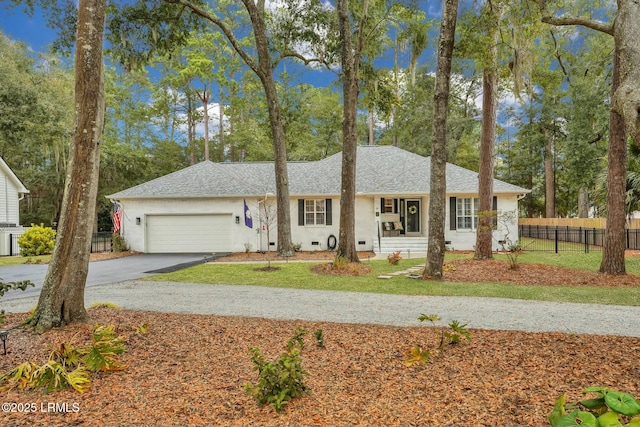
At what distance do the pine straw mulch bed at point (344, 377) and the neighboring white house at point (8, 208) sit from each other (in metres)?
17.2

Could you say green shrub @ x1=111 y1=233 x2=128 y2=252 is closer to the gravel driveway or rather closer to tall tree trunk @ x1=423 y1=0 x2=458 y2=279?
the gravel driveway

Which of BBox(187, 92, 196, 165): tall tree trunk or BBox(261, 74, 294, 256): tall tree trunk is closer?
BBox(261, 74, 294, 256): tall tree trunk

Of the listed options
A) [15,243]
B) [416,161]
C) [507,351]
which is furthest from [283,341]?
[15,243]

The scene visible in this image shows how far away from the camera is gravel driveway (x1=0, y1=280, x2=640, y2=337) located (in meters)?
5.43

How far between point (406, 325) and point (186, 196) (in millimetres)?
13887

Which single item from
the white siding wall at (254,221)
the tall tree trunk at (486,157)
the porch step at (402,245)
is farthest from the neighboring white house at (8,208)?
the tall tree trunk at (486,157)

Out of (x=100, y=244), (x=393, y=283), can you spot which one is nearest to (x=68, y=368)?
(x=393, y=283)

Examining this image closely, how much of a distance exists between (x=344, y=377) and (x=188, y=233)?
15108mm

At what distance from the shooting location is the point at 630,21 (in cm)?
283

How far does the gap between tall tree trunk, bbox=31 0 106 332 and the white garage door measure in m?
12.2

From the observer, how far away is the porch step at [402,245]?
51.8ft

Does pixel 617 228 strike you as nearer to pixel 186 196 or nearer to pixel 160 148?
pixel 186 196

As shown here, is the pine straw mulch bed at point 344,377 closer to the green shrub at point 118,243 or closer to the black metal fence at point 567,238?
the black metal fence at point 567,238

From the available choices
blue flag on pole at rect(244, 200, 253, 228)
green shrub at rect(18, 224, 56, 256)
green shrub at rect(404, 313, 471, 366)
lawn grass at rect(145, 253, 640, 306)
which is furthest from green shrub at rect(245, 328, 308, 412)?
green shrub at rect(18, 224, 56, 256)
